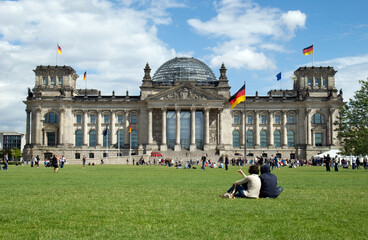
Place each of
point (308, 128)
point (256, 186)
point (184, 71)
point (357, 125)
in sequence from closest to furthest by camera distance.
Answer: point (256, 186)
point (357, 125)
point (308, 128)
point (184, 71)

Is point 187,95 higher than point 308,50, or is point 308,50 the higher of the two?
point 308,50

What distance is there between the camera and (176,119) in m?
104

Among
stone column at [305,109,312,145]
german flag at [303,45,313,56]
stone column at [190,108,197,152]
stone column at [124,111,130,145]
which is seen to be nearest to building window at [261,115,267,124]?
stone column at [305,109,312,145]

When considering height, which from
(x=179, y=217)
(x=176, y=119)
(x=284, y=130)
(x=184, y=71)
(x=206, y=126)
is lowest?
(x=179, y=217)

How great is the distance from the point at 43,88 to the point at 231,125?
46.3m

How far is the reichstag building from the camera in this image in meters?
103

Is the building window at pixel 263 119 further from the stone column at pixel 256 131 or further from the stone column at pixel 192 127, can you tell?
the stone column at pixel 192 127

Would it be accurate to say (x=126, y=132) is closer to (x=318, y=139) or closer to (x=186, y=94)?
(x=186, y=94)

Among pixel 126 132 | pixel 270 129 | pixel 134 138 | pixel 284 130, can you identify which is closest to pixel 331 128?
pixel 284 130

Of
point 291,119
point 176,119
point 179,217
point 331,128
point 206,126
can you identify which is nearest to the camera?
point 179,217

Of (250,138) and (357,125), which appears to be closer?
(357,125)

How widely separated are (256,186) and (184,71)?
101 m

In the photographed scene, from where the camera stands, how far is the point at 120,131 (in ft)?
353

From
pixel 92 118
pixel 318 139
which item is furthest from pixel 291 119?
pixel 92 118
